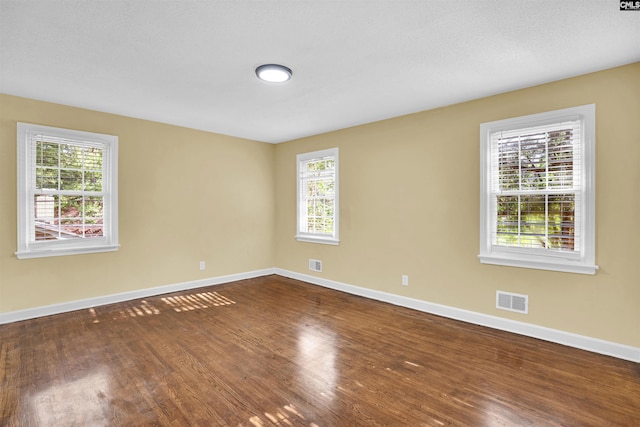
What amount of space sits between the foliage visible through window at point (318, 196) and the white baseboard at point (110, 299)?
55.6 inches

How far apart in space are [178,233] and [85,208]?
4.10ft

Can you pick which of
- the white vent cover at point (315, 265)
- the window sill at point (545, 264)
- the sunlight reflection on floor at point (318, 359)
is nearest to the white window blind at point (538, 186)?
the window sill at point (545, 264)

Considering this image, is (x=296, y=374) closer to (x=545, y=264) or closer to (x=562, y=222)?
(x=545, y=264)

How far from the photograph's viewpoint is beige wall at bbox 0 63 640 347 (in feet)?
9.39

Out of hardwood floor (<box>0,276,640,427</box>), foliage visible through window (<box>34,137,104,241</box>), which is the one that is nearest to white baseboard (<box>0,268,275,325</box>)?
hardwood floor (<box>0,276,640,427</box>)

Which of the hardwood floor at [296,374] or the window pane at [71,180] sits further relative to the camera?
the window pane at [71,180]

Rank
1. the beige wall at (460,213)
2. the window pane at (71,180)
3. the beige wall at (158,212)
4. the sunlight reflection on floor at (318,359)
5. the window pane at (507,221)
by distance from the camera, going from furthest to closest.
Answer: the window pane at (71,180)
the beige wall at (158,212)
the window pane at (507,221)
the beige wall at (460,213)
the sunlight reflection on floor at (318,359)

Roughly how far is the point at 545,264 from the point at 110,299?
17.3 ft

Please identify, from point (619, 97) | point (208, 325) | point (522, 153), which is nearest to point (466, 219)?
point (522, 153)

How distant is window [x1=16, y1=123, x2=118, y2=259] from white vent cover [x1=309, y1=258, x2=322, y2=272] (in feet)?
9.70

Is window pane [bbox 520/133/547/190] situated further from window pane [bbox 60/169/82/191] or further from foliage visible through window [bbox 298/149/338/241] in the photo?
window pane [bbox 60/169/82/191]

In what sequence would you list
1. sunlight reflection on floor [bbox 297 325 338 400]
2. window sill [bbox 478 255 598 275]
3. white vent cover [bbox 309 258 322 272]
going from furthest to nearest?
1. white vent cover [bbox 309 258 322 272]
2. window sill [bbox 478 255 598 275]
3. sunlight reflection on floor [bbox 297 325 338 400]

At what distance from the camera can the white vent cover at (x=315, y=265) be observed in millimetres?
5484

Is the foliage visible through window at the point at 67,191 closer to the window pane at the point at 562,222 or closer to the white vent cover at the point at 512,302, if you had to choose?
the white vent cover at the point at 512,302
